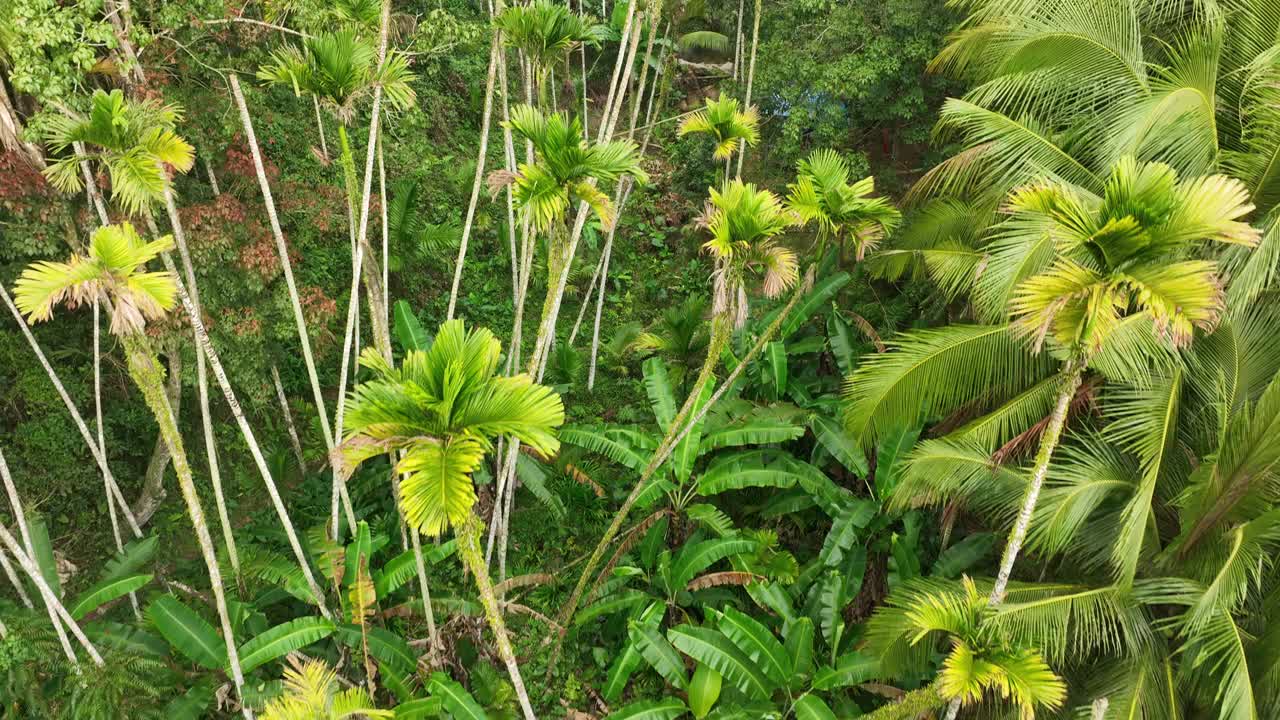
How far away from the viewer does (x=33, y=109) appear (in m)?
5.66

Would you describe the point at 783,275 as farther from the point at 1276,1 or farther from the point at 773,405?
the point at 1276,1

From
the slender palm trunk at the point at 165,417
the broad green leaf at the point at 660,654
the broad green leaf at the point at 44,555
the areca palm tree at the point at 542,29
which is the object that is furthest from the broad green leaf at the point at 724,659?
the broad green leaf at the point at 44,555

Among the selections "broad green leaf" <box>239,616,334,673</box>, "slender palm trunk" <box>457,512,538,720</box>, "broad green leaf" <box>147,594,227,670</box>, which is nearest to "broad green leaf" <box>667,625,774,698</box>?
"slender palm trunk" <box>457,512,538,720</box>

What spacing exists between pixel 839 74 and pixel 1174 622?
6.01 metres

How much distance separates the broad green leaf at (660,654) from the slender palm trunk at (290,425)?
4385 mm

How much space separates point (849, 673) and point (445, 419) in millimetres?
3616

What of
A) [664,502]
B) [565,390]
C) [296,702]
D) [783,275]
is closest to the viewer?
[296,702]

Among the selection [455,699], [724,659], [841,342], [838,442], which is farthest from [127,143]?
[841,342]

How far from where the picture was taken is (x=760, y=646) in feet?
16.8

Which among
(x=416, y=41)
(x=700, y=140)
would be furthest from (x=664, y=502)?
(x=700, y=140)

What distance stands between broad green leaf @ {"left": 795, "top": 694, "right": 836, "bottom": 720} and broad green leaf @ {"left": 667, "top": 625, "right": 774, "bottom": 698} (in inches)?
11.9

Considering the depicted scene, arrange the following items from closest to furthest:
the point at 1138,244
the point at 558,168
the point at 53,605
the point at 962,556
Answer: the point at 1138,244 < the point at 558,168 < the point at 53,605 < the point at 962,556

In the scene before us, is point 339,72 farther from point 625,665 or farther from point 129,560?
point 625,665

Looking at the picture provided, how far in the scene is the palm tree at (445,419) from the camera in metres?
3.02
